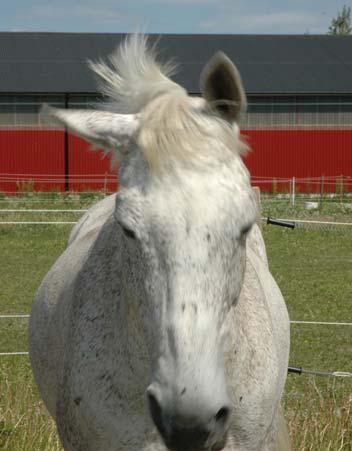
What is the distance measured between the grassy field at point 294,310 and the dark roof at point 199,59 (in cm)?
1076

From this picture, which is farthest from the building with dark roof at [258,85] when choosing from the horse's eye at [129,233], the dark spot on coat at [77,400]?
the horse's eye at [129,233]

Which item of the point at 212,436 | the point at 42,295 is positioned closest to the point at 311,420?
the point at 42,295

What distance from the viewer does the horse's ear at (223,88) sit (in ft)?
8.95

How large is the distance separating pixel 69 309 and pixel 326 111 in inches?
1426

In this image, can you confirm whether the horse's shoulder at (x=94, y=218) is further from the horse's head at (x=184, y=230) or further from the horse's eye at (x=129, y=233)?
the horse's eye at (x=129, y=233)

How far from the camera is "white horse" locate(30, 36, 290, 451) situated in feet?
8.13

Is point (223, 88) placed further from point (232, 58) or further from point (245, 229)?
point (232, 58)

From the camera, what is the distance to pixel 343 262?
16.5 metres

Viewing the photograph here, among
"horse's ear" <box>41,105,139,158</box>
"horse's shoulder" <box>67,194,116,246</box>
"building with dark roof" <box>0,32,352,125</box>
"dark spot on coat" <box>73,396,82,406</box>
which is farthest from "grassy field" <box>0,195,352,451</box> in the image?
"building with dark roof" <box>0,32,352,125</box>

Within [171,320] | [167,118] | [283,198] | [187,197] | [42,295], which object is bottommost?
[283,198]

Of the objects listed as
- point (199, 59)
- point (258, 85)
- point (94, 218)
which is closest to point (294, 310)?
point (94, 218)

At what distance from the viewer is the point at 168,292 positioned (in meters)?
2.52

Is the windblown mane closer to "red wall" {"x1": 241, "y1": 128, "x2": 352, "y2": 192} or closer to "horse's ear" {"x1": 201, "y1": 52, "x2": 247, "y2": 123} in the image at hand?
"horse's ear" {"x1": 201, "y1": 52, "x2": 247, "y2": 123}

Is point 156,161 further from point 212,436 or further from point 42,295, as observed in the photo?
point 42,295
